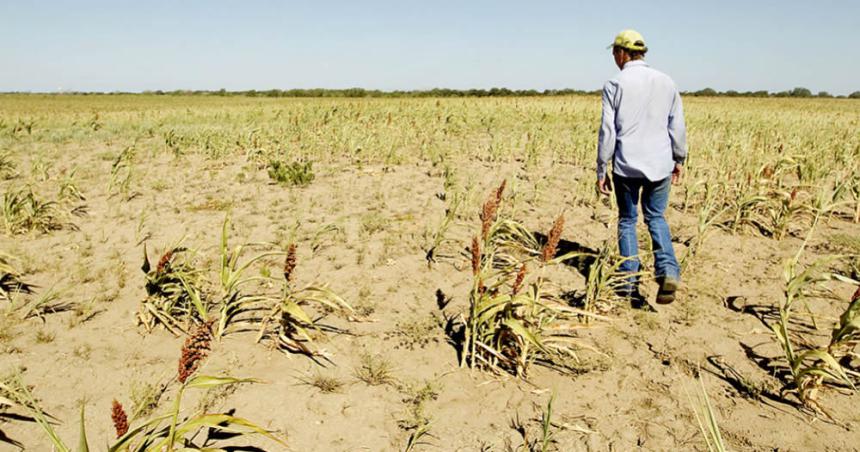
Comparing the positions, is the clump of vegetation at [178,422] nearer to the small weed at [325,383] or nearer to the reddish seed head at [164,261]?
the small weed at [325,383]

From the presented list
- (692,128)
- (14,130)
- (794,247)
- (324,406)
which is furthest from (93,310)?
(692,128)

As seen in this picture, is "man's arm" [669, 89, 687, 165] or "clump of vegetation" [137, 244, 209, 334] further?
"man's arm" [669, 89, 687, 165]

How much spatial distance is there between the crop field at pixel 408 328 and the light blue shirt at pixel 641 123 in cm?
72

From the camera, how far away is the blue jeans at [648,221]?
369 cm

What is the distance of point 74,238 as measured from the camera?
15.1ft

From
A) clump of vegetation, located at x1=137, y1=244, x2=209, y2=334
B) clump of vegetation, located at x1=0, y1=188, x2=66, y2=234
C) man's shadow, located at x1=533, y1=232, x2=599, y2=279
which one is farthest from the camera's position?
clump of vegetation, located at x1=0, y1=188, x2=66, y2=234

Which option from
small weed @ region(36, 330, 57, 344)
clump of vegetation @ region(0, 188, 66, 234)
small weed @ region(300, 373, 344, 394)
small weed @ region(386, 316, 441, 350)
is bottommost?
small weed @ region(300, 373, 344, 394)

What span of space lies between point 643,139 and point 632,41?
2.42 ft

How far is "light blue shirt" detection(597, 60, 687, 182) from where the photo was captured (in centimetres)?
359

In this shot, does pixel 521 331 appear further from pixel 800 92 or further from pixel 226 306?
pixel 800 92

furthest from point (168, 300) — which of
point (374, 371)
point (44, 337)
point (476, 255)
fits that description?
point (476, 255)

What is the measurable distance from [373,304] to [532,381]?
133cm

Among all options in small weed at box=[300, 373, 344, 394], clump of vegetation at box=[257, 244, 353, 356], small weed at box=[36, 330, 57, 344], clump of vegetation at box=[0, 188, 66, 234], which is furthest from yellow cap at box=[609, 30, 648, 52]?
clump of vegetation at box=[0, 188, 66, 234]

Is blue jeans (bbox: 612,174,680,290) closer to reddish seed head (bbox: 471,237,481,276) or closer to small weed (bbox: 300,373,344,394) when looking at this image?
reddish seed head (bbox: 471,237,481,276)
